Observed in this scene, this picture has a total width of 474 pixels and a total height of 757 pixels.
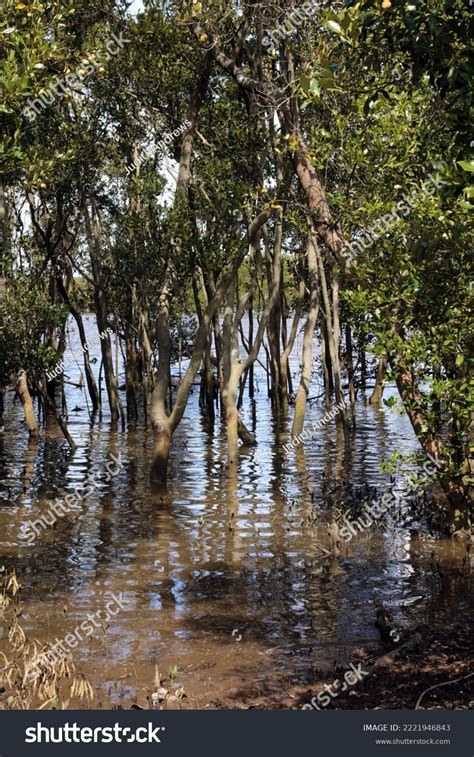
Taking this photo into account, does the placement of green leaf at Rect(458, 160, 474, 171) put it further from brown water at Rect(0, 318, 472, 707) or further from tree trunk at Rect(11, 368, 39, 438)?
tree trunk at Rect(11, 368, 39, 438)

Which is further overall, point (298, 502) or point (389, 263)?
point (298, 502)

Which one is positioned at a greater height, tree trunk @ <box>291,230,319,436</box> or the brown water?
tree trunk @ <box>291,230,319,436</box>

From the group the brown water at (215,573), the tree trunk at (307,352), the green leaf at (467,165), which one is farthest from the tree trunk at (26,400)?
the green leaf at (467,165)

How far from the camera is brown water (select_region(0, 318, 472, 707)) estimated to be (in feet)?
29.0

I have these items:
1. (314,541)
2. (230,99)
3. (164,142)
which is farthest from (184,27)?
(314,541)

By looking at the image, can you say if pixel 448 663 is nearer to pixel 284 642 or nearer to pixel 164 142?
pixel 284 642

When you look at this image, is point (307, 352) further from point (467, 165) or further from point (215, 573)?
point (467, 165)

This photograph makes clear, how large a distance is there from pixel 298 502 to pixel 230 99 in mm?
10880

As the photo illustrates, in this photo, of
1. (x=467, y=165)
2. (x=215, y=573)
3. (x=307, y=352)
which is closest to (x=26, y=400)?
(x=307, y=352)

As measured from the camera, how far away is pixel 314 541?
13688 mm

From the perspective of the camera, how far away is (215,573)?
12.2m

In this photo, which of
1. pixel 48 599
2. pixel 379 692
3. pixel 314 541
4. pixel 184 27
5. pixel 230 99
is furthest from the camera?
pixel 230 99

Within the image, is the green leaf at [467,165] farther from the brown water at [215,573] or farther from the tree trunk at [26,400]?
the tree trunk at [26,400]

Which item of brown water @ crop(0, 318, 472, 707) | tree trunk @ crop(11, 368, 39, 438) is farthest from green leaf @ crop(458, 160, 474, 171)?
tree trunk @ crop(11, 368, 39, 438)
